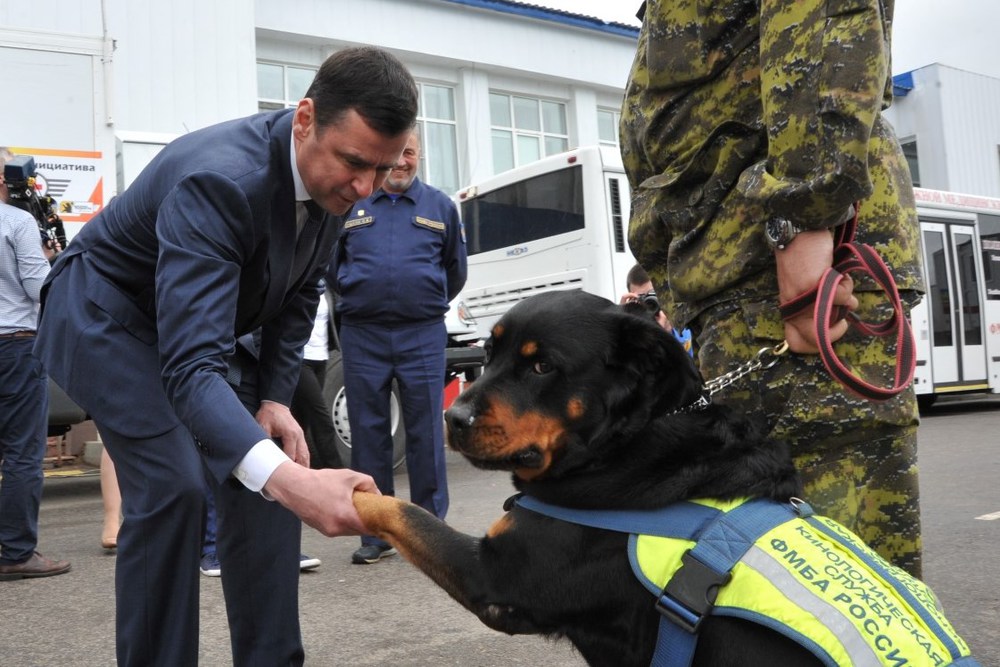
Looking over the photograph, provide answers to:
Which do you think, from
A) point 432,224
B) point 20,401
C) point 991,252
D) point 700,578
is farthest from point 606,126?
point 700,578

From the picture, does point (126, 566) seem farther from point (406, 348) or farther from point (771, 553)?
point (406, 348)

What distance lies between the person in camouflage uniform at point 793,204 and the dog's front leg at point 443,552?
0.70 m

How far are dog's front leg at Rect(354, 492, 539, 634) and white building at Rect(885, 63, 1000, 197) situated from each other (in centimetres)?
2683

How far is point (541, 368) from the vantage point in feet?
7.78

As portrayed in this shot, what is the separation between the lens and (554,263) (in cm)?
1145

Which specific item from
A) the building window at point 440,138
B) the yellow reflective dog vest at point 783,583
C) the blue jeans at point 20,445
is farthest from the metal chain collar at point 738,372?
the building window at point 440,138

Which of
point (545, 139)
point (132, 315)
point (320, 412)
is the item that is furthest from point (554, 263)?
point (545, 139)

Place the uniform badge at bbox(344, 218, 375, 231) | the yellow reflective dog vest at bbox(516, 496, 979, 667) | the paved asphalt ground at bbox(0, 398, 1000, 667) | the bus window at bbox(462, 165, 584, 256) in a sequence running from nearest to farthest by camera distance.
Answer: the yellow reflective dog vest at bbox(516, 496, 979, 667), the paved asphalt ground at bbox(0, 398, 1000, 667), the uniform badge at bbox(344, 218, 375, 231), the bus window at bbox(462, 165, 584, 256)

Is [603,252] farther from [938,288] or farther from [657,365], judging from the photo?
[657,365]

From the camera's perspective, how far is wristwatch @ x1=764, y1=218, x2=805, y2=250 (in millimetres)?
1986

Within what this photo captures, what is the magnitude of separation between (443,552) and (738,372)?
78 cm

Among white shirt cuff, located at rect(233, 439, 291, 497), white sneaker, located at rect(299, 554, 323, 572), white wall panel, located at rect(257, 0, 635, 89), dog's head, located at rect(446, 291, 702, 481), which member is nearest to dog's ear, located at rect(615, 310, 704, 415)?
dog's head, located at rect(446, 291, 702, 481)

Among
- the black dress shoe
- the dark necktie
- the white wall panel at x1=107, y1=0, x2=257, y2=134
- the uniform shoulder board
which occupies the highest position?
the white wall panel at x1=107, y1=0, x2=257, y2=134

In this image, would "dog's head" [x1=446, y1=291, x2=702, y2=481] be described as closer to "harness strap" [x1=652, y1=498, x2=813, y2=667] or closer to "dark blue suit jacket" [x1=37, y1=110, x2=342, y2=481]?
"harness strap" [x1=652, y1=498, x2=813, y2=667]
